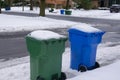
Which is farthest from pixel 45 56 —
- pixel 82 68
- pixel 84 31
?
pixel 82 68

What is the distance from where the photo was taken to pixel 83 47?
8.09 metres

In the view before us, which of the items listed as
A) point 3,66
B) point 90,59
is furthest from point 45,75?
point 3,66

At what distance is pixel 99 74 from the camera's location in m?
7.47

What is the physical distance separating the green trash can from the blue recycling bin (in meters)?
1.02

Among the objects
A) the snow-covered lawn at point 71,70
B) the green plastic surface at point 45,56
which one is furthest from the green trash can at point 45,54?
the snow-covered lawn at point 71,70

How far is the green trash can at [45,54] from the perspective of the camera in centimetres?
668

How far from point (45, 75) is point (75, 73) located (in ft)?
4.95

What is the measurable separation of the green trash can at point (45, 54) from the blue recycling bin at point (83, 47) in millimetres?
1022

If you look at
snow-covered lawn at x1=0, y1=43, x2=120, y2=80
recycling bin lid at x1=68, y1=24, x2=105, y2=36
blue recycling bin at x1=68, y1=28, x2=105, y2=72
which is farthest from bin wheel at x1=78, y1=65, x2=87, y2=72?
recycling bin lid at x1=68, y1=24, x2=105, y2=36

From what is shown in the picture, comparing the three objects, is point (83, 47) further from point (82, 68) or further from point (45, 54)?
point (45, 54)

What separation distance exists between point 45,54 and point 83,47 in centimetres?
166

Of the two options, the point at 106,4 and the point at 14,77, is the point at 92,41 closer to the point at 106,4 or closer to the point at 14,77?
the point at 14,77

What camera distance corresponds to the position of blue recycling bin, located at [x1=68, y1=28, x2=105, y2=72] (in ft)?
26.1

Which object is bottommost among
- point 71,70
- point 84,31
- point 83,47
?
point 71,70
